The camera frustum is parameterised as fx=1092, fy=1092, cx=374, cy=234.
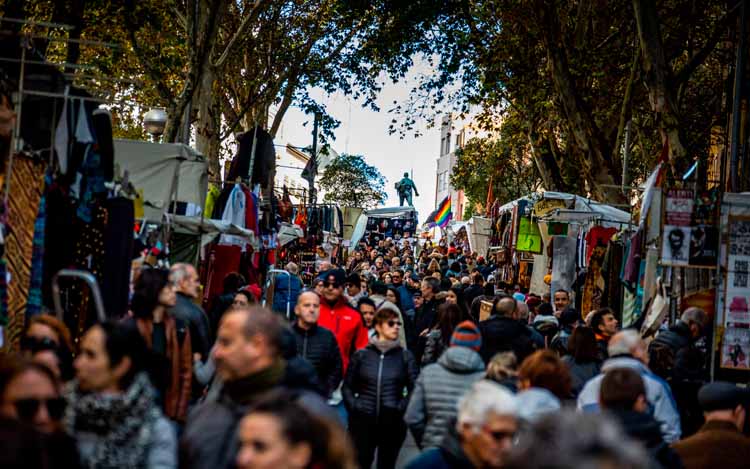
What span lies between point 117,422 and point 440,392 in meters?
2.99

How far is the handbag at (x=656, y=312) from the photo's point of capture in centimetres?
1165

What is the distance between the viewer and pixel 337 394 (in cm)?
883

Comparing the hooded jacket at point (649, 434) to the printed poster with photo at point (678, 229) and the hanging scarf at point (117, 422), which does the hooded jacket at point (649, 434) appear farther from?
the printed poster with photo at point (678, 229)

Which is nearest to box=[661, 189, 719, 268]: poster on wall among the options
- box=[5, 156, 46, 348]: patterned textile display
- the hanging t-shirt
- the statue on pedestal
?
box=[5, 156, 46, 348]: patterned textile display

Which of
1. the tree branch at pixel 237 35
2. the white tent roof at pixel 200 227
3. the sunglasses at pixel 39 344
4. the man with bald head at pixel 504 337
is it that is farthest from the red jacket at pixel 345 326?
the tree branch at pixel 237 35

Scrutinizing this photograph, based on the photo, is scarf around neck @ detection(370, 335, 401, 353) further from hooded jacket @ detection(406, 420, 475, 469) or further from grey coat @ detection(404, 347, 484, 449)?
hooded jacket @ detection(406, 420, 475, 469)

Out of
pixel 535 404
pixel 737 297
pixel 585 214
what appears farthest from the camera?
pixel 585 214

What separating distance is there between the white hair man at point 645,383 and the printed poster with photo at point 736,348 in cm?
331

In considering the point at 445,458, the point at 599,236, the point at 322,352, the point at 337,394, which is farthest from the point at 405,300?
the point at 445,458

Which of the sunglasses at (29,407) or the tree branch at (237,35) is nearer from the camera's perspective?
the sunglasses at (29,407)

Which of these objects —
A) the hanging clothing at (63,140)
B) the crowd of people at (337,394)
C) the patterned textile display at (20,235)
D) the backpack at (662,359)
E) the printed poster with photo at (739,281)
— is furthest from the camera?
the printed poster with photo at (739,281)

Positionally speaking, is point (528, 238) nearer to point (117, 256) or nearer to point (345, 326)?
point (345, 326)

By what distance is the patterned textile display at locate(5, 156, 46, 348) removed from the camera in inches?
314

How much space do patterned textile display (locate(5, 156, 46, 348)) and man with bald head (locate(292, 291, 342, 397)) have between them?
208 centimetres
